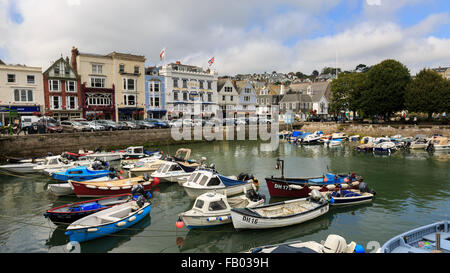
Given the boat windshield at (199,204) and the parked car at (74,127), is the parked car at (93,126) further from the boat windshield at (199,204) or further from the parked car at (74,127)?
the boat windshield at (199,204)

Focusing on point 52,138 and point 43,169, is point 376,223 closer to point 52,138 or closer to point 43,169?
point 43,169

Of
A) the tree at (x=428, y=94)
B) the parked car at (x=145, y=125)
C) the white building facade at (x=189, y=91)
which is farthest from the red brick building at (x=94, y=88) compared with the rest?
the tree at (x=428, y=94)

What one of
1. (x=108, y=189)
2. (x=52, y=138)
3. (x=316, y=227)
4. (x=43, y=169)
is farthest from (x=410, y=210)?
(x=52, y=138)

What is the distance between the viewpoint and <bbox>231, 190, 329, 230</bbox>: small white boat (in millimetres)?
15641

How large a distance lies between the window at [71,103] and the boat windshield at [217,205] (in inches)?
1949

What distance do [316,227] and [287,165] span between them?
19348 mm

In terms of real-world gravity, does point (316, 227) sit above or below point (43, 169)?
below

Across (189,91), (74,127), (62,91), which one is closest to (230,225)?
(74,127)

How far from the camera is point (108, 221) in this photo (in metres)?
15.7

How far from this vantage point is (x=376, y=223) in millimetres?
17312

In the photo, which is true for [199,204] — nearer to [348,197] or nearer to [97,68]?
[348,197]

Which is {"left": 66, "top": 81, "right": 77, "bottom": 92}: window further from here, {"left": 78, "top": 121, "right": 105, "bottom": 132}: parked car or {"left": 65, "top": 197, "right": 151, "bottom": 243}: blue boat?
{"left": 65, "top": 197, "right": 151, "bottom": 243}: blue boat

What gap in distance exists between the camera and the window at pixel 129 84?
62.8 metres

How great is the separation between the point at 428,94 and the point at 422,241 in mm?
56901
